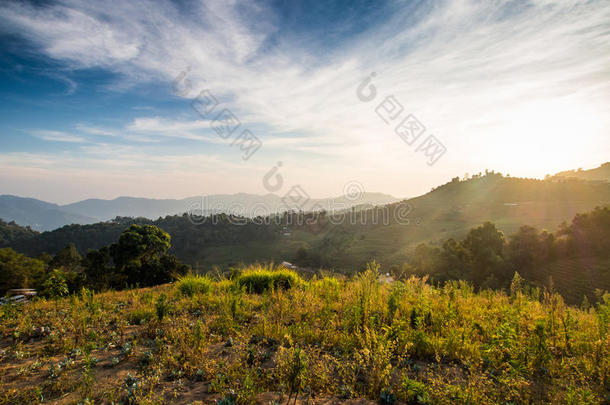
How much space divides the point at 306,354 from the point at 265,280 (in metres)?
4.96

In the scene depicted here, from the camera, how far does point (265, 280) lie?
28.3 ft

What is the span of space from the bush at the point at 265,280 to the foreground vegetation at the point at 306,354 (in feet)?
A: 6.92

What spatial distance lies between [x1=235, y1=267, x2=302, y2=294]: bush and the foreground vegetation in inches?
83.1

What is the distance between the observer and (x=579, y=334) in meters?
4.16

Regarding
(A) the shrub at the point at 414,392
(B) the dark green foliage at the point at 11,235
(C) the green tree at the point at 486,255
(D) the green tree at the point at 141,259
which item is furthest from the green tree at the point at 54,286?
(B) the dark green foliage at the point at 11,235

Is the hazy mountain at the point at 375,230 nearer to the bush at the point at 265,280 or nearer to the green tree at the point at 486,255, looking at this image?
the green tree at the point at 486,255

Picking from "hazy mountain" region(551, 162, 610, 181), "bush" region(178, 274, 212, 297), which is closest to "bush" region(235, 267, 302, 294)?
"bush" region(178, 274, 212, 297)

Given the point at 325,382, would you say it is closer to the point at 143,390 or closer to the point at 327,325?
the point at 327,325

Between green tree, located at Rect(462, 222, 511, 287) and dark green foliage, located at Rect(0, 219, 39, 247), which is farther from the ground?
green tree, located at Rect(462, 222, 511, 287)

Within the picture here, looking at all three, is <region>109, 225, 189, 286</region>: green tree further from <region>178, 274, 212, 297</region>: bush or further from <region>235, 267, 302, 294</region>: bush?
<region>235, 267, 302, 294</region>: bush

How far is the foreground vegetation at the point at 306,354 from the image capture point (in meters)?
3.12

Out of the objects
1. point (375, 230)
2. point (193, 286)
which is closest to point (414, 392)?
point (193, 286)

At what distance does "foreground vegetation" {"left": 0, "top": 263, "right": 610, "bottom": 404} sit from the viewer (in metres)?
3.12

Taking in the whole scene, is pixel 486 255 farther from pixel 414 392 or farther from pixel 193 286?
pixel 414 392
